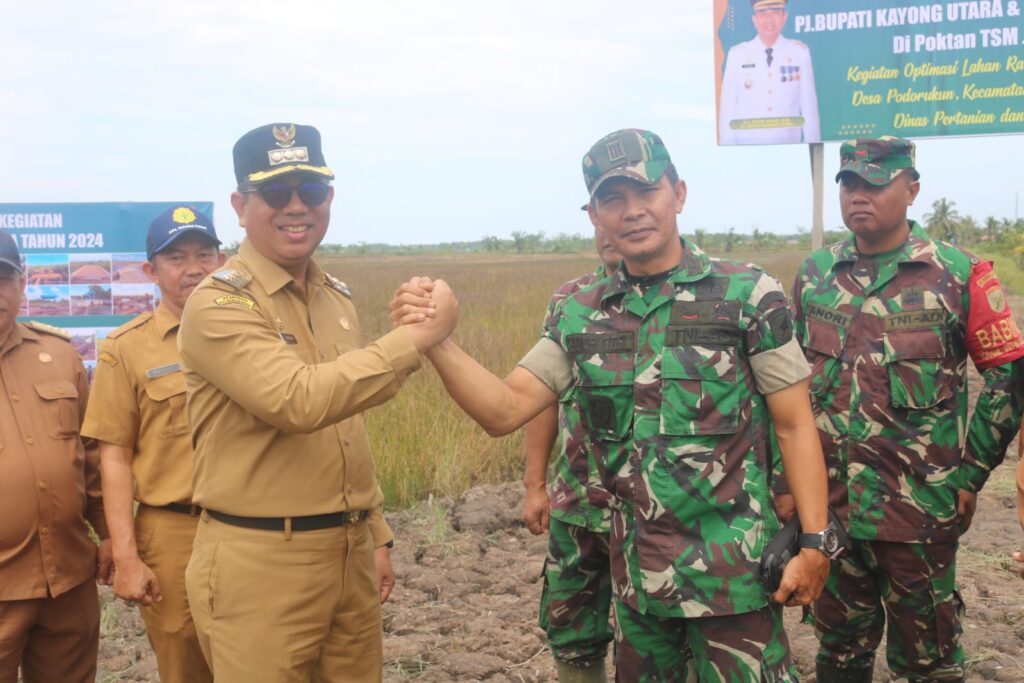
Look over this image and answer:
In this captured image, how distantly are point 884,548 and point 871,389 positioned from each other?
0.55 m

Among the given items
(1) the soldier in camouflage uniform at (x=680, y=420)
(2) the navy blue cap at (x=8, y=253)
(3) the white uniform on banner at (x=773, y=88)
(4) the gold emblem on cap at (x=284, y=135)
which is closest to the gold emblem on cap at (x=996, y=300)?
(1) the soldier in camouflage uniform at (x=680, y=420)

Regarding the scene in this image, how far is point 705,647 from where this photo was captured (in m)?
2.38

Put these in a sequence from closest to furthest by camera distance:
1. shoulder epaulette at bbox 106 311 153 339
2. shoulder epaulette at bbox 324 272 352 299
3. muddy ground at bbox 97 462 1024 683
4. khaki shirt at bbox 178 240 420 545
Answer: khaki shirt at bbox 178 240 420 545, shoulder epaulette at bbox 324 272 352 299, shoulder epaulette at bbox 106 311 153 339, muddy ground at bbox 97 462 1024 683

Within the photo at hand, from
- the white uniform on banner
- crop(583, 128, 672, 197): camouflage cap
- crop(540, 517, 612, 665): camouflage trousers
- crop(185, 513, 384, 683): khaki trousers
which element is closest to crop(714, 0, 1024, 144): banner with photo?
the white uniform on banner

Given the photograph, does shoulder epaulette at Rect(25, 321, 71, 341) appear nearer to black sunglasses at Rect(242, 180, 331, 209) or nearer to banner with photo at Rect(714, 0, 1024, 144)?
black sunglasses at Rect(242, 180, 331, 209)

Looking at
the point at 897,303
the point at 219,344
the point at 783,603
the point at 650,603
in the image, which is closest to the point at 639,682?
the point at 650,603

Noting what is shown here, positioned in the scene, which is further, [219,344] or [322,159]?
[322,159]

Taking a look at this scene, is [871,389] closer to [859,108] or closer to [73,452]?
[73,452]

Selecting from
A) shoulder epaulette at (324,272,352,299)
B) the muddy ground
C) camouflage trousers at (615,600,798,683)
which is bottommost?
the muddy ground

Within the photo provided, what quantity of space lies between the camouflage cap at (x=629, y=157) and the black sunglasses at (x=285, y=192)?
723 mm

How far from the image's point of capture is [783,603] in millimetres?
2387

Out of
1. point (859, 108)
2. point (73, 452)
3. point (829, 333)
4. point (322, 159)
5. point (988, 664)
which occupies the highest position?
point (859, 108)

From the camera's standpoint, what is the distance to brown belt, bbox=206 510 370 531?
232 cm

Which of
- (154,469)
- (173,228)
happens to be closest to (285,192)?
(173,228)
